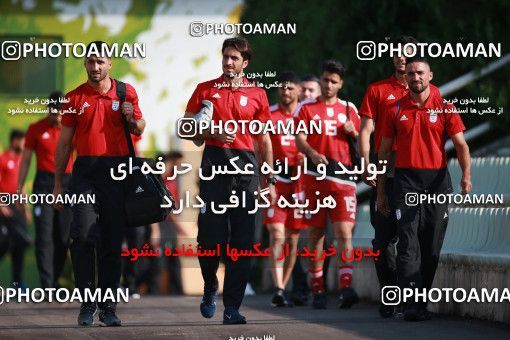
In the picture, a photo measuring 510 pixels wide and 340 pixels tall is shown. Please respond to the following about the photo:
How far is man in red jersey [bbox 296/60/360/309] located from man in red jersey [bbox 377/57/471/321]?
1881 millimetres

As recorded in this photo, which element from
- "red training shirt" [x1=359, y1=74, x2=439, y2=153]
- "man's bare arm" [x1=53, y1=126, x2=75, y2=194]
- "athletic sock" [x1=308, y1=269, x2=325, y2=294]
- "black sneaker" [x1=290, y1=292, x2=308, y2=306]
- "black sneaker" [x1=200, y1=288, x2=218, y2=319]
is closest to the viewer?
"man's bare arm" [x1=53, y1=126, x2=75, y2=194]

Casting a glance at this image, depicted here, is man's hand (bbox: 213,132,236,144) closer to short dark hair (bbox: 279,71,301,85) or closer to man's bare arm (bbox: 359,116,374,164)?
man's bare arm (bbox: 359,116,374,164)

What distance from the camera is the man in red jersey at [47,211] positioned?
1773 cm

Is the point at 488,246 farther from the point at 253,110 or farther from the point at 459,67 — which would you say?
the point at 459,67

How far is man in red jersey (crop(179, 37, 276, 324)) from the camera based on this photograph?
13.1m

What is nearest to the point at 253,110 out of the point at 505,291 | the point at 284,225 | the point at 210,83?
the point at 210,83

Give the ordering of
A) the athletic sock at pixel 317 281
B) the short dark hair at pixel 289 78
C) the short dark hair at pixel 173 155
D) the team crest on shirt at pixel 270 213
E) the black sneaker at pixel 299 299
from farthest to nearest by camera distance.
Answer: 1. the short dark hair at pixel 173 155
2. the short dark hair at pixel 289 78
3. the team crest on shirt at pixel 270 213
4. the black sneaker at pixel 299 299
5. the athletic sock at pixel 317 281

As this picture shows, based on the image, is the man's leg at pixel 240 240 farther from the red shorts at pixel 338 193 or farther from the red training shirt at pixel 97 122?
the red shorts at pixel 338 193

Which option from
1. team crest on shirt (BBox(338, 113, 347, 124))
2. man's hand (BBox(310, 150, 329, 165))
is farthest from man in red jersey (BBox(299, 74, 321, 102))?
man's hand (BBox(310, 150, 329, 165))

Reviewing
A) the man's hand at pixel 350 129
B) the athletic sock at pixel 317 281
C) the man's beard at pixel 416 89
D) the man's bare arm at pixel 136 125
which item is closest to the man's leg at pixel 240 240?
the man's bare arm at pixel 136 125

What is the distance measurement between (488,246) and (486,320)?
1.05m

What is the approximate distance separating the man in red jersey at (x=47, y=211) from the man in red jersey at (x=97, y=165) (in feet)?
14.3

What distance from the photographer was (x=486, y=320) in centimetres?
1361

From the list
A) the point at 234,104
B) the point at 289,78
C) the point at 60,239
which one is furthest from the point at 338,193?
the point at 60,239
